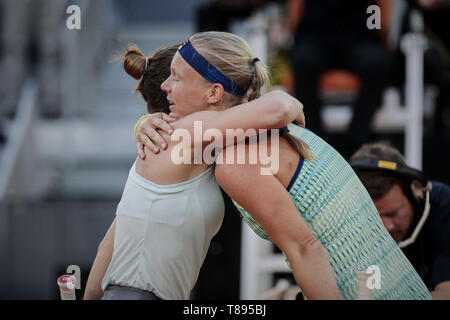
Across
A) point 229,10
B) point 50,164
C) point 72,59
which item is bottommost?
point 50,164

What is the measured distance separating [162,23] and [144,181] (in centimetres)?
526

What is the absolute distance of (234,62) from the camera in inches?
62.7

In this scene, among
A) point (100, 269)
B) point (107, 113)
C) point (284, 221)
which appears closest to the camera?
point (284, 221)

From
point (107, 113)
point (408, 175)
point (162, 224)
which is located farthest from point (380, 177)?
point (107, 113)

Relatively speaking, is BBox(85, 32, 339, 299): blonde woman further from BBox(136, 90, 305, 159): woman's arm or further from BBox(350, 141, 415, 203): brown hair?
BBox(350, 141, 415, 203): brown hair

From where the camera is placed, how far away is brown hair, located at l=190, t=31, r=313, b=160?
157 centimetres

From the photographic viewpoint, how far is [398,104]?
3.88 m

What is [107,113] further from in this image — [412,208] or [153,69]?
[153,69]

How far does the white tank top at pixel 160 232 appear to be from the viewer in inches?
60.2

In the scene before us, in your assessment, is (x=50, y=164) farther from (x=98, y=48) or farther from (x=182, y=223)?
(x=182, y=223)

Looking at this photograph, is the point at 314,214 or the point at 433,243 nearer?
the point at 314,214

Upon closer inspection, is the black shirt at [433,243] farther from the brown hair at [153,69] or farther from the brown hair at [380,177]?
the brown hair at [153,69]

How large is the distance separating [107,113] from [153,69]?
151 inches

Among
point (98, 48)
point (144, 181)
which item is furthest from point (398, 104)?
point (98, 48)
